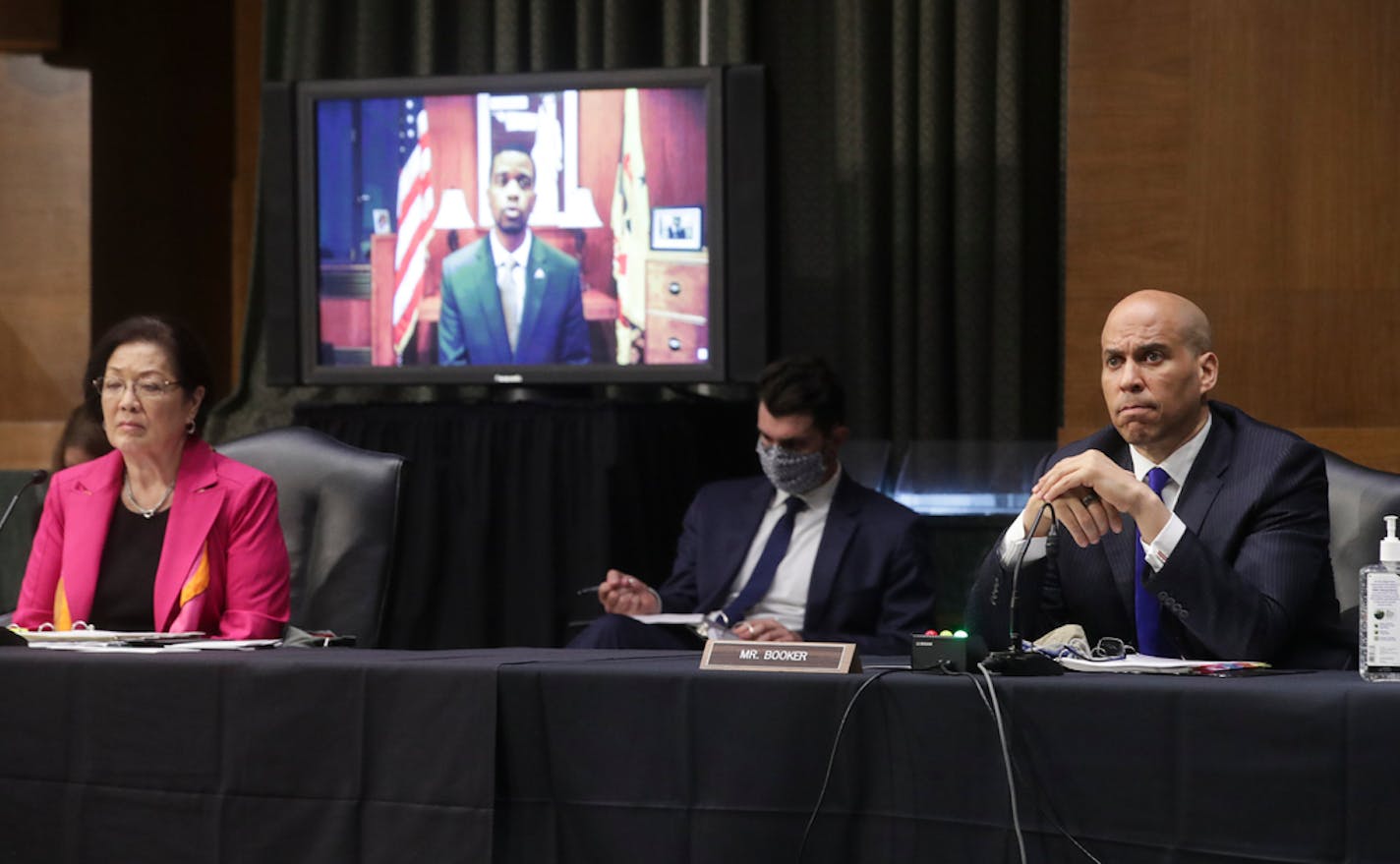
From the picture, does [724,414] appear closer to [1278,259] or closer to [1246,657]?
[1278,259]

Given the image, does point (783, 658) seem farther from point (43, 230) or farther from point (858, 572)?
point (43, 230)

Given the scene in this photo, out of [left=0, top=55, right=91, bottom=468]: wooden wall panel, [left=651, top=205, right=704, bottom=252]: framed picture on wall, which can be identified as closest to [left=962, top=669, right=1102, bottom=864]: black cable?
[left=651, top=205, right=704, bottom=252]: framed picture on wall

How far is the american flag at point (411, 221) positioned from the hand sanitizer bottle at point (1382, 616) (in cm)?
319

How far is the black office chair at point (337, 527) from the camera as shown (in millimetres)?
3281

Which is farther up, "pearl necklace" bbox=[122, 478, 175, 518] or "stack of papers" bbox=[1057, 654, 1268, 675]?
"pearl necklace" bbox=[122, 478, 175, 518]

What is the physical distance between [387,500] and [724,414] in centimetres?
164

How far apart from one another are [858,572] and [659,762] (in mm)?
1757

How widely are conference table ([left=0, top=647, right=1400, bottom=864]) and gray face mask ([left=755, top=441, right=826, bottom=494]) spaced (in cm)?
153

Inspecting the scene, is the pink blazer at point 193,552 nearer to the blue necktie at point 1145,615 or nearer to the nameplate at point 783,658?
the nameplate at point 783,658

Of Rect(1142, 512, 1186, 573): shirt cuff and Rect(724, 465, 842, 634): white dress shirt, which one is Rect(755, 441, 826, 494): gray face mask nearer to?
Rect(724, 465, 842, 634): white dress shirt

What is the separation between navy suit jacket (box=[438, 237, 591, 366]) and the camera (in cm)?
471

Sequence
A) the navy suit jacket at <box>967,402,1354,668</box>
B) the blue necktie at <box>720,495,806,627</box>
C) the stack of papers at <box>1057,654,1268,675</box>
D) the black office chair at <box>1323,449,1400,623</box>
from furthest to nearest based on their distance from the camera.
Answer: the blue necktie at <box>720,495,806,627</box> → the black office chair at <box>1323,449,1400,623</box> → the navy suit jacket at <box>967,402,1354,668</box> → the stack of papers at <box>1057,654,1268,675</box>

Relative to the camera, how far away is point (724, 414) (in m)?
4.80

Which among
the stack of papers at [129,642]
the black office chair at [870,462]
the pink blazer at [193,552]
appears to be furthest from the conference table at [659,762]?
the black office chair at [870,462]
